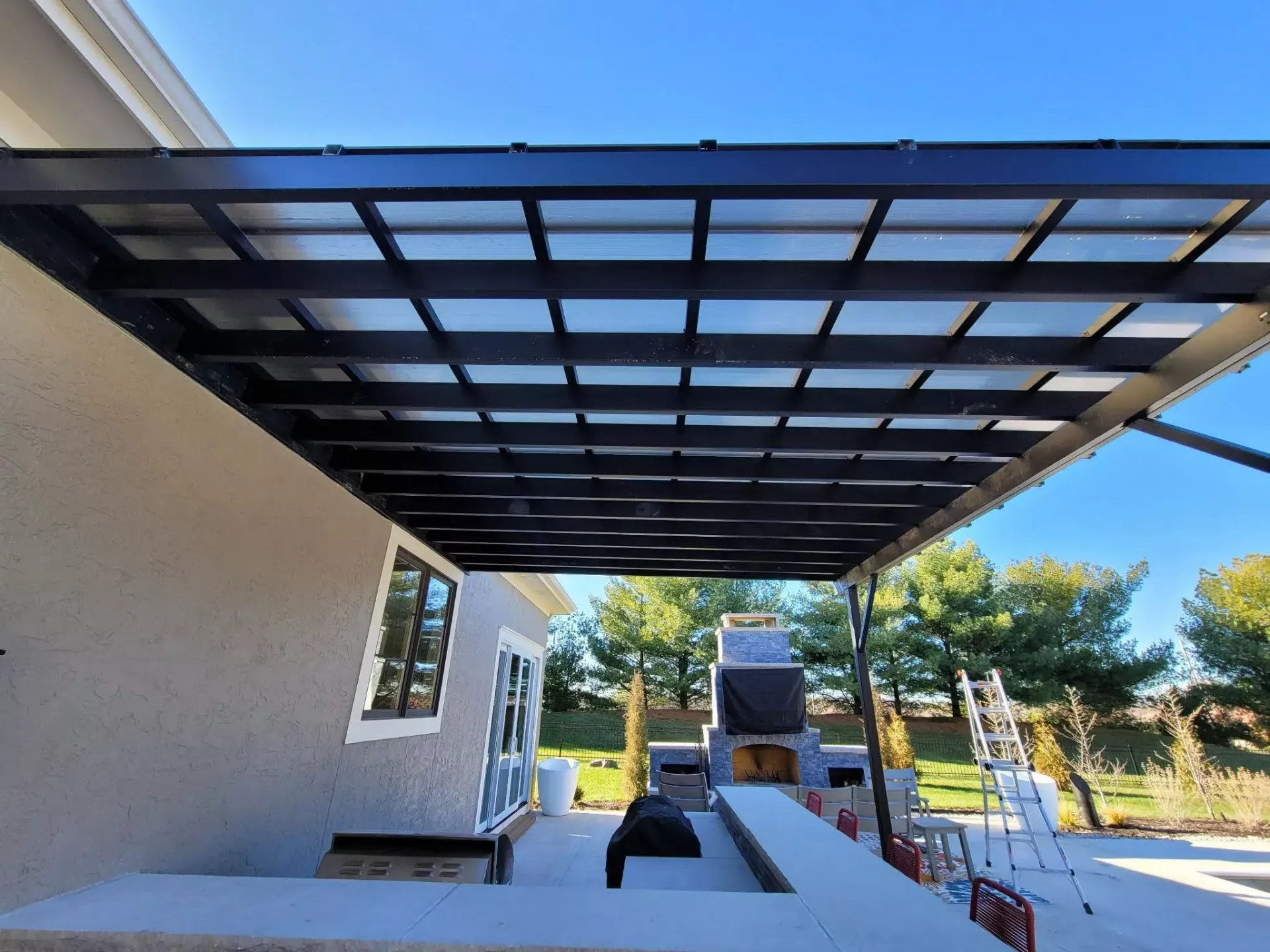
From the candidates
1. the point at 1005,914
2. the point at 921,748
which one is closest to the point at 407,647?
the point at 1005,914

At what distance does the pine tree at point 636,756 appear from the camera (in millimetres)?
10125

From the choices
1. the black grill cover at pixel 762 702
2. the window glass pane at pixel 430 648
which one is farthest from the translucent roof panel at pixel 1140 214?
the black grill cover at pixel 762 702

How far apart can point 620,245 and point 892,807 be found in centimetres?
814

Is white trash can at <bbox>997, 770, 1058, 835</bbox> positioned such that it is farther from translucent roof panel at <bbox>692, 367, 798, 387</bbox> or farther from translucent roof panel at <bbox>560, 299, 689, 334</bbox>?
translucent roof panel at <bbox>560, 299, 689, 334</bbox>

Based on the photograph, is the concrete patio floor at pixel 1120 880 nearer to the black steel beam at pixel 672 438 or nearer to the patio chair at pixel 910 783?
the patio chair at pixel 910 783

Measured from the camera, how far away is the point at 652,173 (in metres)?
1.44

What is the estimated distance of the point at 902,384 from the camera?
8.45ft

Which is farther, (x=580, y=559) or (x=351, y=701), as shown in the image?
(x=580, y=559)

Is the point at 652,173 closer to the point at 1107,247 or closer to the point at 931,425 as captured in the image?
the point at 1107,247

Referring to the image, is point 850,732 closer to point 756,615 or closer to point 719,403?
point 756,615

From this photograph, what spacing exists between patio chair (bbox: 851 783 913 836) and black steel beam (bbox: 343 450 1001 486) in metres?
5.64

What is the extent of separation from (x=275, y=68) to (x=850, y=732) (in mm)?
20557

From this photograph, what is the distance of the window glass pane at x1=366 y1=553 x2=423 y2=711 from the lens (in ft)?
13.4

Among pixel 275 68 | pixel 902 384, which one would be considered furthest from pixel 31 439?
pixel 902 384
